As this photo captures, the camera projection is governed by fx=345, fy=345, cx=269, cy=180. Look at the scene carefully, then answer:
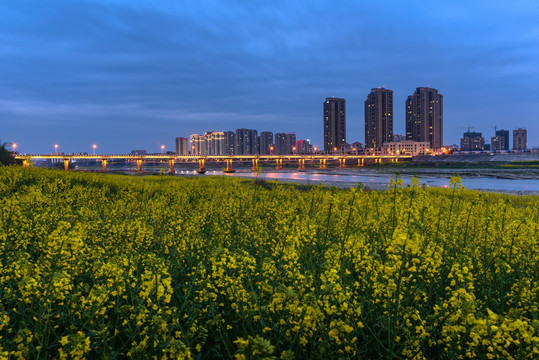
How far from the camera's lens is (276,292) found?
11.8ft

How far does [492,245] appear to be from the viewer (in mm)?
7023

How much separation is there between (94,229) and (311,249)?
4625 mm

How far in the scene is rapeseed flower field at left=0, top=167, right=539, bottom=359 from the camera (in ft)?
10.3

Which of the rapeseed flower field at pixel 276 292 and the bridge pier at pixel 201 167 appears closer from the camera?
the rapeseed flower field at pixel 276 292

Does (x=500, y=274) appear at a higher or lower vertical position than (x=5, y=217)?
lower

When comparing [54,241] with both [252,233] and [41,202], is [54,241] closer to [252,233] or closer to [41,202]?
[252,233]

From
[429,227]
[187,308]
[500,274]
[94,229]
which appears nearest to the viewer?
[187,308]

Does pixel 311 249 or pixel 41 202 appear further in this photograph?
pixel 41 202

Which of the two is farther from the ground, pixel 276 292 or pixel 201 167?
pixel 201 167

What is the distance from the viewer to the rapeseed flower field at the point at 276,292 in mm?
3141

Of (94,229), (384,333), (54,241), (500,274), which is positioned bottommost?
(384,333)

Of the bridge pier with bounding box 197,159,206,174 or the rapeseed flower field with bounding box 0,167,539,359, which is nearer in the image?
the rapeseed flower field with bounding box 0,167,539,359

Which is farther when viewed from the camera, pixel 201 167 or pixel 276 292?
pixel 201 167

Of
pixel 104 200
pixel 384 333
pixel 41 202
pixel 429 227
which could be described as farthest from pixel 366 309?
pixel 104 200
